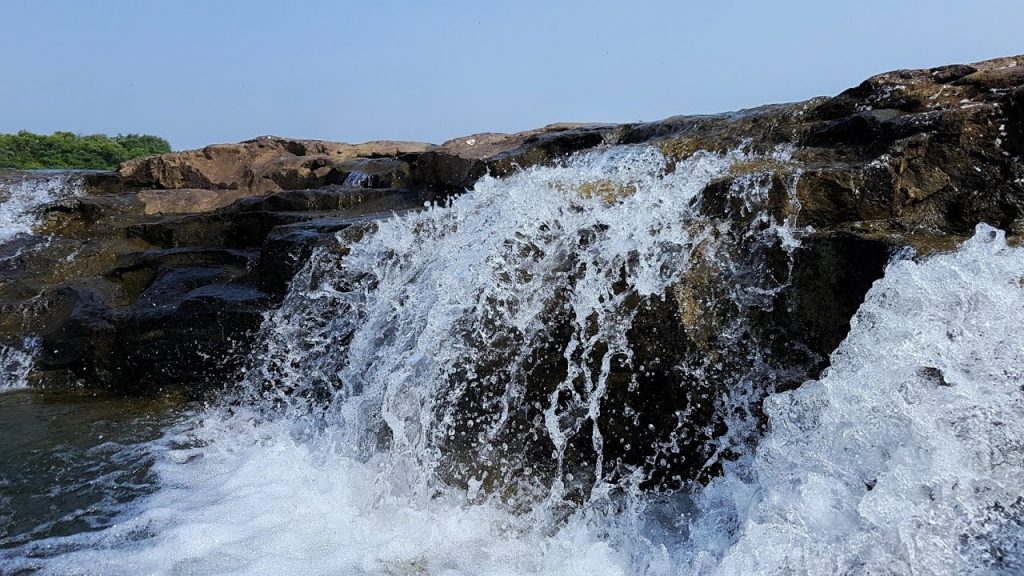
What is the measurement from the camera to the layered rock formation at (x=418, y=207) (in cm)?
390

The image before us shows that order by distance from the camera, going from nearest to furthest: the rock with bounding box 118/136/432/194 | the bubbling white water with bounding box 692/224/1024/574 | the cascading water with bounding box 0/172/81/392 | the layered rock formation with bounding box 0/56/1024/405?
the bubbling white water with bounding box 692/224/1024/574, the layered rock formation with bounding box 0/56/1024/405, the cascading water with bounding box 0/172/81/392, the rock with bounding box 118/136/432/194

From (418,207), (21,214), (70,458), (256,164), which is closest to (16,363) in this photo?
(70,458)

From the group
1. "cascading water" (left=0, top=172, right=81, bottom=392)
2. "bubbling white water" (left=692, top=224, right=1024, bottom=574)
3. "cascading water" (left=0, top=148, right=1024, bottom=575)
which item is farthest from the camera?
"cascading water" (left=0, top=172, right=81, bottom=392)

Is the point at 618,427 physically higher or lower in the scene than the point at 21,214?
lower

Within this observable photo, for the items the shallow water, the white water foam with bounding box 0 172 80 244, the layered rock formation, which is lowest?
the shallow water

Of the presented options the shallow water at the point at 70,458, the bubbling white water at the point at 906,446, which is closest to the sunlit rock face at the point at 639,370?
the bubbling white water at the point at 906,446

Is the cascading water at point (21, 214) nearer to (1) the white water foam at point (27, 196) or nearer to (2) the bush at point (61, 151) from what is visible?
(1) the white water foam at point (27, 196)

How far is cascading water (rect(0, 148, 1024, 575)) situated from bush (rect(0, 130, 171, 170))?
23.7 meters

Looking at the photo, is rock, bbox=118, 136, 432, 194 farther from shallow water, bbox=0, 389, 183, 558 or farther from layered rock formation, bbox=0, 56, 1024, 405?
shallow water, bbox=0, 389, 183, 558

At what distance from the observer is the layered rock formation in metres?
3.90

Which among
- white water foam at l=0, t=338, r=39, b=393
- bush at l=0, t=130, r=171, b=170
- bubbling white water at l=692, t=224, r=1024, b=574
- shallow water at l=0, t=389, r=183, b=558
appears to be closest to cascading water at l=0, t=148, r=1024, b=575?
bubbling white water at l=692, t=224, r=1024, b=574

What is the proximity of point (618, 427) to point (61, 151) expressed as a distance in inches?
1092

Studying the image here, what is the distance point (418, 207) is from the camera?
→ 802cm

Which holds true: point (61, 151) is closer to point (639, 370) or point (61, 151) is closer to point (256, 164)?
point (256, 164)
